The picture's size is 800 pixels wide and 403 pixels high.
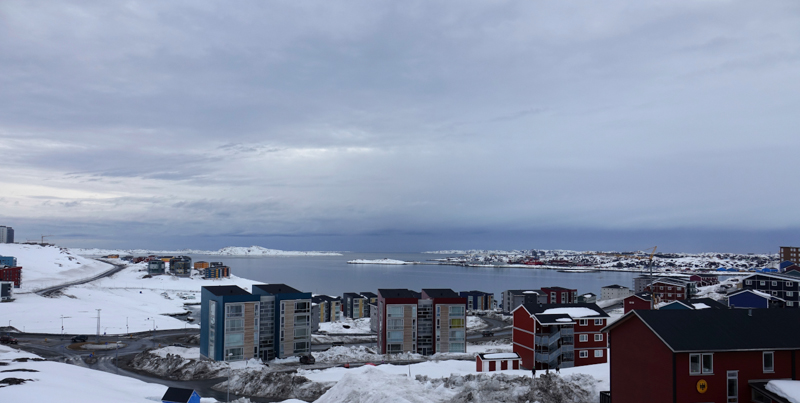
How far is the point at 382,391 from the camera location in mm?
26516

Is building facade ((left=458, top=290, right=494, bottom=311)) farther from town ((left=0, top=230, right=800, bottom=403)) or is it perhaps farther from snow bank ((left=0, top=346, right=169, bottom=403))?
snow bank ((left=0, top=346, right=169, bottom=403))

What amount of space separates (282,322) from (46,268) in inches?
5566

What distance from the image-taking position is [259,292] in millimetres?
52656

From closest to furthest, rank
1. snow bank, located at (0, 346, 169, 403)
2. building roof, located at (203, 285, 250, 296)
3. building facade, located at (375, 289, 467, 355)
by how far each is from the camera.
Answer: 1. snow bank, located at (0, 346, 169, 403)
2. building roof, located at (203, 285, 250, 296)
3. building facade, located at (375, 289, 467, 355)

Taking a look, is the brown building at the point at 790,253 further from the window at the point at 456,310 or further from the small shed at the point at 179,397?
the small shed at the point at 179,397

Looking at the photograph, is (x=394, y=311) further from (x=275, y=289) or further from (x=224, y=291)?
(x=224, y=291)

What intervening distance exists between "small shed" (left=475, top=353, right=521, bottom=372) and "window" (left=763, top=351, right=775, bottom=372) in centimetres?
2313

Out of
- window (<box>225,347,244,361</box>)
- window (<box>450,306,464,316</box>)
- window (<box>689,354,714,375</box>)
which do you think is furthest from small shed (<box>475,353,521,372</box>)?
window (<box>225,347,244,361</box>)

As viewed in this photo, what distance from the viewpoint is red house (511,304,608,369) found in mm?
42656

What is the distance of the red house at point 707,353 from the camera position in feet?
64.4

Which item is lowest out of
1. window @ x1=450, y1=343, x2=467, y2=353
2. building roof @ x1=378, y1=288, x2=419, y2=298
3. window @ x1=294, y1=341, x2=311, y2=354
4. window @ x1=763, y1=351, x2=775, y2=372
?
window @ x1=450, y1=343, x2=467, y2=353

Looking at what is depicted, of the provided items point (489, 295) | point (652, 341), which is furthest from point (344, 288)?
point (652, 341)

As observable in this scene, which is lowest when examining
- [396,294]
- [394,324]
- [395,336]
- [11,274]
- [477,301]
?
[477,301]

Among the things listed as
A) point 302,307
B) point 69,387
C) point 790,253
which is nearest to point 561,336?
point 302,307
